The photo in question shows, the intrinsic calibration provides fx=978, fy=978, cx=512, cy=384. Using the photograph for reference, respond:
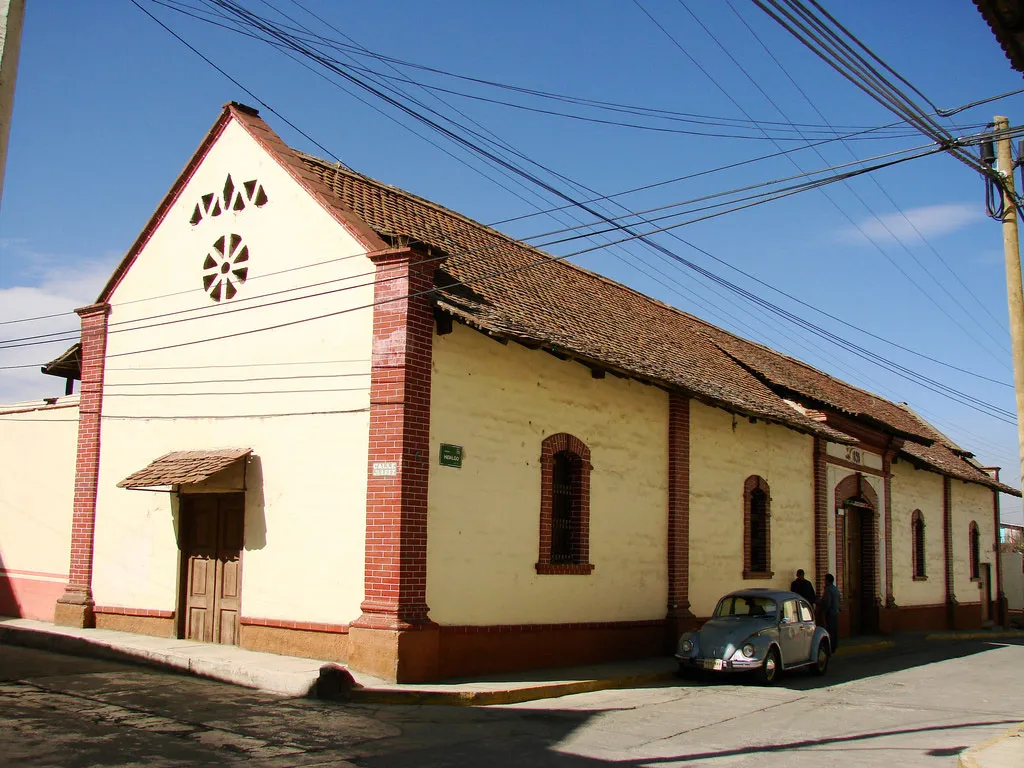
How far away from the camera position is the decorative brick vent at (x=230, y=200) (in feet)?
51.0

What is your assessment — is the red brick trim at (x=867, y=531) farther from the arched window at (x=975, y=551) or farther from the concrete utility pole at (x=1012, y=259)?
the concrete utility pole at (x=1012, y=259)

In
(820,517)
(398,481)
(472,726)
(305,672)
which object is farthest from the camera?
(820,517)

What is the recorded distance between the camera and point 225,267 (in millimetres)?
15859

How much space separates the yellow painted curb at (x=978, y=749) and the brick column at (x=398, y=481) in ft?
20.9

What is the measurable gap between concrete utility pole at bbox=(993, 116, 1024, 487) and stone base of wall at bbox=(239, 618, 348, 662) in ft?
30.6

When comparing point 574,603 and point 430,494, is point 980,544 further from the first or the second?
point 430,494

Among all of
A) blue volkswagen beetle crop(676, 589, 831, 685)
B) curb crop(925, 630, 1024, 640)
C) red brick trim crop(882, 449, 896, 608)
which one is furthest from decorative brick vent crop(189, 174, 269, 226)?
curb crop(925, 630, 1024, 640)

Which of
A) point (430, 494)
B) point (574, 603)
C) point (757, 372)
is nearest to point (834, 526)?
point (757, 372)

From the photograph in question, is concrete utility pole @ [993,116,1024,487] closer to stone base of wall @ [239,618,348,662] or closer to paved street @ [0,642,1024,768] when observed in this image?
paved street @ [0,642,1024,768]

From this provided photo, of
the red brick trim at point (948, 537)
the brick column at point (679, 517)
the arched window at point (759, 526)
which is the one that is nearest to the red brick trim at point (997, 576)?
the red brick trim at point (948, 537)

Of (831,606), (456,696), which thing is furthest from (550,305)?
(831,606)

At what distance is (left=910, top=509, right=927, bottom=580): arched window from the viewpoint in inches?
1160

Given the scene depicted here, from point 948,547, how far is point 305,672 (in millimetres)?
25837

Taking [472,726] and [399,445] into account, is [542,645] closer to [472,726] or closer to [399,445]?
[399,445]
